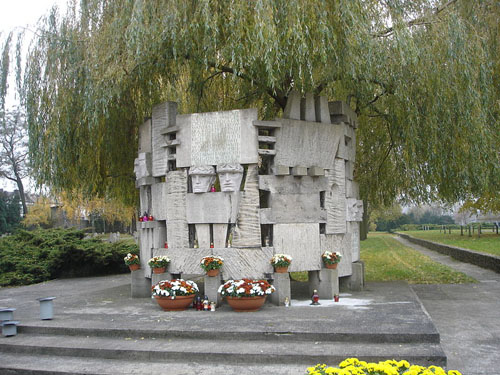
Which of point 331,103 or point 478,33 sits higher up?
point 478,33

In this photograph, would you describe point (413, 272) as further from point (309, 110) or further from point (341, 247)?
point (309, 110)

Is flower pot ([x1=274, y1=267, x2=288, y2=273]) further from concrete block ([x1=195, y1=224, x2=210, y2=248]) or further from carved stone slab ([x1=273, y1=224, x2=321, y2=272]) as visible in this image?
concrete block ([x1=195, y1=224, x2=210, y2=248])

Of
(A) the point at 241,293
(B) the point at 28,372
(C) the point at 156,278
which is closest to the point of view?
(B) the point at 28,372

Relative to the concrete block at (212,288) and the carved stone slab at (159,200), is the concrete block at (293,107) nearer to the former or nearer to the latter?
the carved stone slab at (159,200)

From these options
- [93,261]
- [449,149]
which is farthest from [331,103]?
[93,261]

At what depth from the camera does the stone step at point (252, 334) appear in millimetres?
6926

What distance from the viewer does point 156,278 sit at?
10234mm

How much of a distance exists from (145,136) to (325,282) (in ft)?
17.3

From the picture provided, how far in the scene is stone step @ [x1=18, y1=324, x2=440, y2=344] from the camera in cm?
693

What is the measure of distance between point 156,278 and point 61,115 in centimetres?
406

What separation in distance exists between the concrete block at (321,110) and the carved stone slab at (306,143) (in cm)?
25

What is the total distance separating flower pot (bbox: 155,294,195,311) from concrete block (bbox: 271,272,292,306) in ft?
5.38


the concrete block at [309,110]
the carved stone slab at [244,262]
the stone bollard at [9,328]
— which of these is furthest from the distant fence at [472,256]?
the stone bollard at [9,328]

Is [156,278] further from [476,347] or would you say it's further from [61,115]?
[476,347]
